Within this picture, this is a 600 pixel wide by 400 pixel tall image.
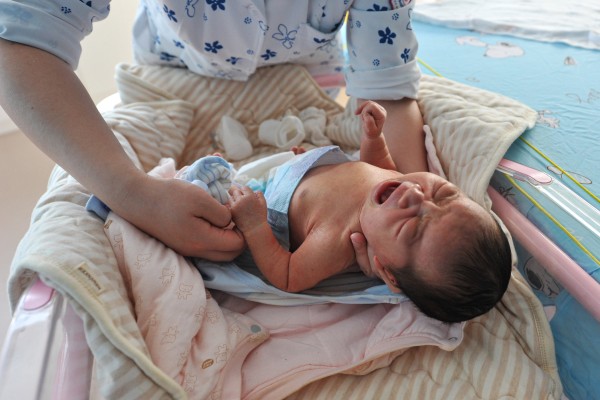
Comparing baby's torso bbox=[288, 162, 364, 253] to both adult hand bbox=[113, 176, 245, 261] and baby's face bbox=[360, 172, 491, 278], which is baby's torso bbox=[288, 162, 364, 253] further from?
adult hand bbox=[113, 176, 245, 261]

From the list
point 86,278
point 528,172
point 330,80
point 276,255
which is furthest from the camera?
point 330,80

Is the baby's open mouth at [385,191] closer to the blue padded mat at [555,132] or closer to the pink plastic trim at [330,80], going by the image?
the blue padded mat at [555,132]

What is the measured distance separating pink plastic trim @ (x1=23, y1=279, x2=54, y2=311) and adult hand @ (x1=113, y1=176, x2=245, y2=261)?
0.15 metres

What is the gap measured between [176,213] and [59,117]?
0.71 ft

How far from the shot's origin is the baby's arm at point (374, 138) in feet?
2.96

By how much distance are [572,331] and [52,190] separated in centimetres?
88

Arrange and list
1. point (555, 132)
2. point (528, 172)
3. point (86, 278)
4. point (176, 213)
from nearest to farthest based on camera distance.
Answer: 1. point (86, 278)
2. point (176, 213)
3. point (528, 172)
4. point (555, 132)

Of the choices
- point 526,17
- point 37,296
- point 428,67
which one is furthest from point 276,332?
point 526,17

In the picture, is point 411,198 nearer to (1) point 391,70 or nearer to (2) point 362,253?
(2) point 362,253

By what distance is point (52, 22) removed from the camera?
0.72m

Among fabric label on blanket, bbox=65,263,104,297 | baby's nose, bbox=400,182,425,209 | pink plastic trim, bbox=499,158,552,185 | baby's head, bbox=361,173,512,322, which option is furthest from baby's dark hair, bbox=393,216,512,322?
fabric label on blanket, bbox=65,263,104,297

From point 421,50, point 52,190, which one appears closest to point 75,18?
point 52,190

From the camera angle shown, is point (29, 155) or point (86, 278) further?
point (29, 155)

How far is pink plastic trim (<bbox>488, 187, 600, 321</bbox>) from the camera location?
71 centimetres
